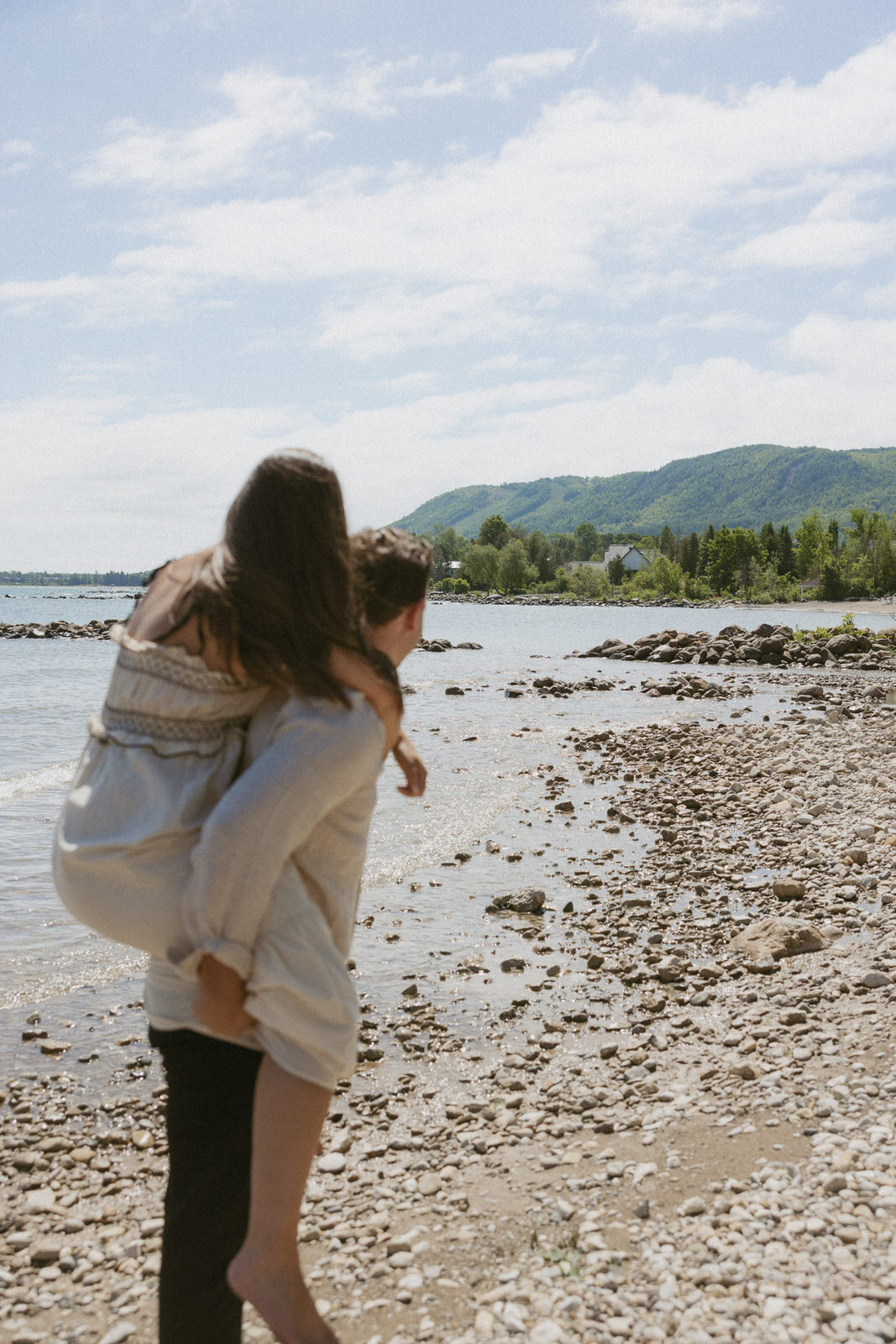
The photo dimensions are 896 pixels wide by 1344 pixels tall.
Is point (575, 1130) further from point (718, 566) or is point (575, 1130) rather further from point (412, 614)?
point (718, 566)

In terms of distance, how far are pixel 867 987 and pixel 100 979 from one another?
5118 millimetres

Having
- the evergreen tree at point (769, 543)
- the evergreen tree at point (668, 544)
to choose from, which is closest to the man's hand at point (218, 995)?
the evergreen tree at point (769, 543)

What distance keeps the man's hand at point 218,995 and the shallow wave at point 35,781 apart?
12.6 m

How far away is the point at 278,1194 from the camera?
2.26 meters

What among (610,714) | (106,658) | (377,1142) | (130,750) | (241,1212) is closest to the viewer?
(130,750)

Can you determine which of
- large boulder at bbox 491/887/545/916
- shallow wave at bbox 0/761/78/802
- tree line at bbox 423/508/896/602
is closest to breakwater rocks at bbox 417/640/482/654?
shallow wave at bbox 0/761/78/802

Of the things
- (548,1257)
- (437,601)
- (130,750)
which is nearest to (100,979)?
(548,1257)

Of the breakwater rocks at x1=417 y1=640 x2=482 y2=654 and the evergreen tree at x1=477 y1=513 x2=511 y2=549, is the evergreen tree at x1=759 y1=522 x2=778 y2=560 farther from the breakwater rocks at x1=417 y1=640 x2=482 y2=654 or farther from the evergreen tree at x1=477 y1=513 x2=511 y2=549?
the breakwater rocks at x1=417 y1=640 x2=482 y2=654

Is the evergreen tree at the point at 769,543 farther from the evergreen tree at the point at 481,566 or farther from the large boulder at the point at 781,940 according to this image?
the large boulder at the point at 781,940

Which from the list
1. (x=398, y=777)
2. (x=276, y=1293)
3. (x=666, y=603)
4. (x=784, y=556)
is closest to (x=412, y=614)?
(x=276, y=1293)

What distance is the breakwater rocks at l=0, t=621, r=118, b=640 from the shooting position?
200 feet

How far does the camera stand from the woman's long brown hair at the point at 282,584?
2.13 meters

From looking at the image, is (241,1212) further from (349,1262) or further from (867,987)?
(867,987)

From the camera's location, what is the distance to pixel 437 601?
12081 cm
